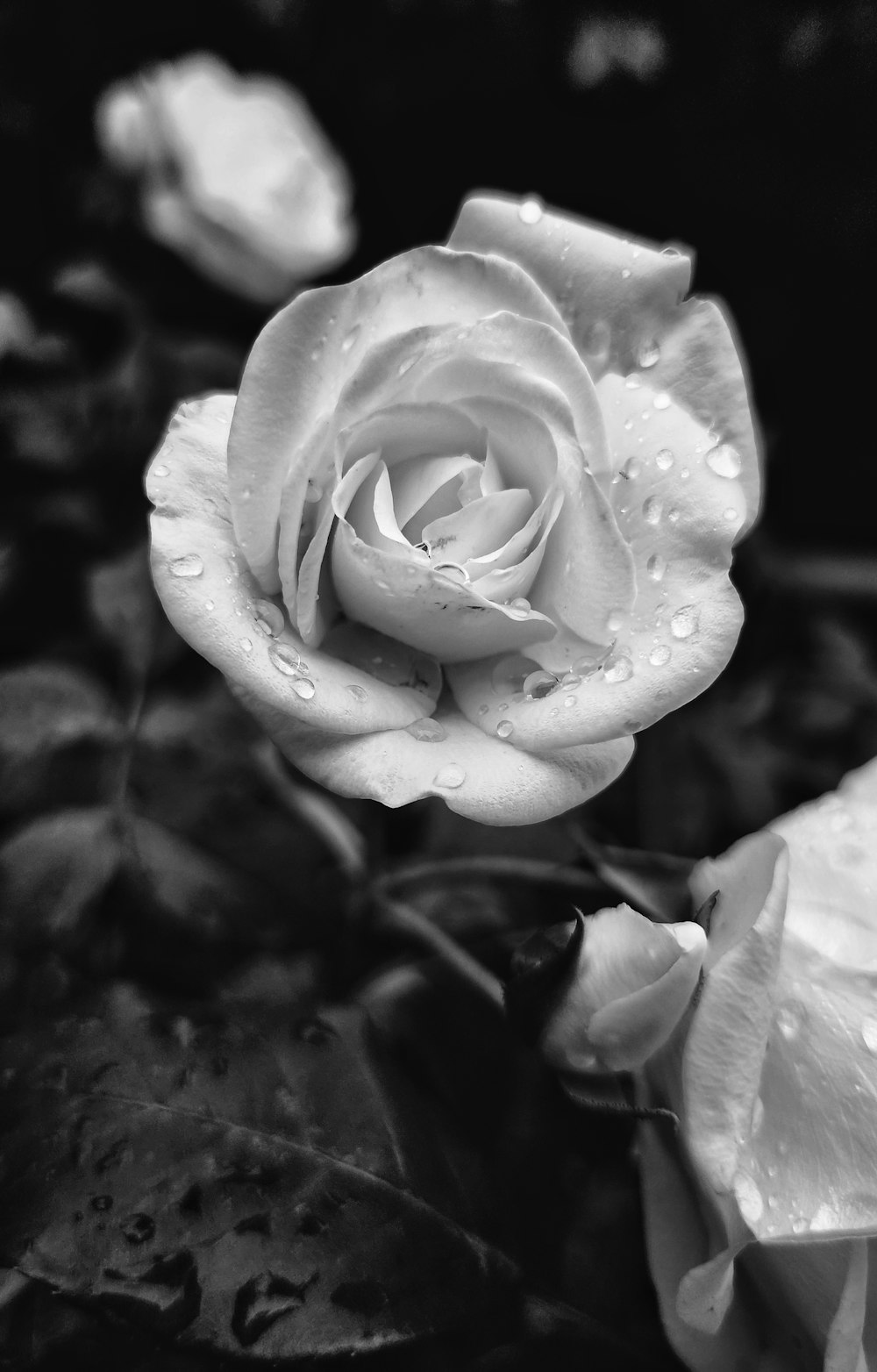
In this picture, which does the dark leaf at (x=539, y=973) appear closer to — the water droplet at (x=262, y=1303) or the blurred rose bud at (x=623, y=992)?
the blurred rose bud at (x=623, y=992)

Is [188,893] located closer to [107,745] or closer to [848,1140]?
[107,745]

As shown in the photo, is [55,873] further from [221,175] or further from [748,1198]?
[221,175]

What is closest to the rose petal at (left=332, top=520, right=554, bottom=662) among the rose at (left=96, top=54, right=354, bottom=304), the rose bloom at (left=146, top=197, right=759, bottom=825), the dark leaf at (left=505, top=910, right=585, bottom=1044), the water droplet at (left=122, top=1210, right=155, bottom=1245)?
the rose bloom at (left=146, top=197, right=759, bottom=825)

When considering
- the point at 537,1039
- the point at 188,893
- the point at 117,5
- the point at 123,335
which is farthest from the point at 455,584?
the point at 117,5

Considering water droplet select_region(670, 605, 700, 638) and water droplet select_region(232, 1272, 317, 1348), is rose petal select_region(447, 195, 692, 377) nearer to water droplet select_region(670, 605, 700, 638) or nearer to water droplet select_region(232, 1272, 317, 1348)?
water droplet select_region(670, 605, 700, 638)

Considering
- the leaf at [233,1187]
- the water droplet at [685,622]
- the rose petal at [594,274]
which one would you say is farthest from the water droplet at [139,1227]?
the rose petal at [594,274]

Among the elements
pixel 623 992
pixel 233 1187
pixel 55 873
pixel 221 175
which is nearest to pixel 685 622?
pixel 623 992
